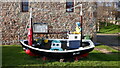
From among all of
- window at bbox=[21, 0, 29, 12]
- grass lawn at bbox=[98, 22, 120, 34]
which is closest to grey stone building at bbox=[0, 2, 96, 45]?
window at bbox=[21, 0, 29, 12]

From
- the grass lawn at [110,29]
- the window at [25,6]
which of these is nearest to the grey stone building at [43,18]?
the window at [25,6]

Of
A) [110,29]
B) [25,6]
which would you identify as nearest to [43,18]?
[25,6]

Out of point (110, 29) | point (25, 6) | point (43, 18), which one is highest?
point (25, 6)

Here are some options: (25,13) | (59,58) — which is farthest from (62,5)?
(59,58)

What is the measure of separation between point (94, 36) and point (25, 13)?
18.1 ft

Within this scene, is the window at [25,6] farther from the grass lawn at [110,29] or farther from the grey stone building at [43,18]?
the grass lawn at [110,29]

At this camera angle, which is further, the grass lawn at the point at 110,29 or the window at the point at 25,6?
the grass lawn at the point at 110,29

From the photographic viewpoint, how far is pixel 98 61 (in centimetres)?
697

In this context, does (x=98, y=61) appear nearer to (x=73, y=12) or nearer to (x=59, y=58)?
(x=59, y=58)

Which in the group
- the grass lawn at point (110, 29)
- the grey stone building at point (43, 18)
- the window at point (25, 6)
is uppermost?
the window at point (25, 6)

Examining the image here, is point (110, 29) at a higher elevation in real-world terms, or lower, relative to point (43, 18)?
lower

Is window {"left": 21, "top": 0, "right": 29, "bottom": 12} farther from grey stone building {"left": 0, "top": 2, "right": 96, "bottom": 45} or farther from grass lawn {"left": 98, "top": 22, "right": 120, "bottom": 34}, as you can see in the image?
grass lawn {"left": 98, "top": 22, "right": 120, "bottom": 34}

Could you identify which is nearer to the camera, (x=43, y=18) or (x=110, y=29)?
(x=43, y=18)

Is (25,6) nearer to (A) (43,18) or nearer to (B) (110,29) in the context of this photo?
(A) (43,18)
